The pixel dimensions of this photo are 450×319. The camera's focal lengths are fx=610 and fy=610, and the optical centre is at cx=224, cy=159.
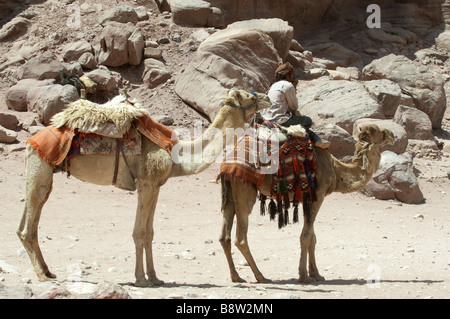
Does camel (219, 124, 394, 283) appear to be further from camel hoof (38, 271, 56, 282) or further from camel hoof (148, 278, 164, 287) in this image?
camel hoof (38, 271, 56, 282)

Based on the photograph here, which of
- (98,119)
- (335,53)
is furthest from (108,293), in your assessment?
(335,53)

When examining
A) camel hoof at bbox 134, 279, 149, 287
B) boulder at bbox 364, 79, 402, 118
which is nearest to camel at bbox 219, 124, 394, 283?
camel hoof at bbox 134, 279, 149, 287

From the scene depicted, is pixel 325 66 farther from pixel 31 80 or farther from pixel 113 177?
pixel 113 177

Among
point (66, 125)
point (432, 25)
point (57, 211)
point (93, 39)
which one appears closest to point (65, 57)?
point (93, 39)

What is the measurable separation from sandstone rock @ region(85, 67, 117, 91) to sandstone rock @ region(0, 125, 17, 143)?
3287 mm

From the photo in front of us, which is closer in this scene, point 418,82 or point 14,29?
point 418,82

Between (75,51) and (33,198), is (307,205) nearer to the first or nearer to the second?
(33,198)

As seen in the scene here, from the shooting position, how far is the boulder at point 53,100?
16.3m

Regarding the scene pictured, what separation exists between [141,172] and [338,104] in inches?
441

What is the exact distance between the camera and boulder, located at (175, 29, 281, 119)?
1736cm

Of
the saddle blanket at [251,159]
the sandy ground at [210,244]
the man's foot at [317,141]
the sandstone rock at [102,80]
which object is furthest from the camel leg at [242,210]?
the sandstone rock at [102,80]

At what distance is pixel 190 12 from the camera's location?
2180 centimetres

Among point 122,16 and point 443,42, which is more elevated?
point 122,16

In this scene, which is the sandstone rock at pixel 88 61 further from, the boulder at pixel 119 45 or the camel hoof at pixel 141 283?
the camel hoof at pixel 141 283
